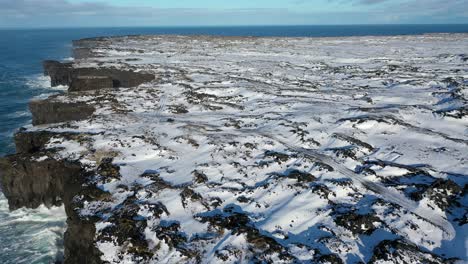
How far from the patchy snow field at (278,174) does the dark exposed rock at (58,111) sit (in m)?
1.46

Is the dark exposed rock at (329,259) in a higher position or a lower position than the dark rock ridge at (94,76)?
lower

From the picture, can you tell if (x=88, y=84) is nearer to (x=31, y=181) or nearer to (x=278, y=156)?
(x=31, y=181)

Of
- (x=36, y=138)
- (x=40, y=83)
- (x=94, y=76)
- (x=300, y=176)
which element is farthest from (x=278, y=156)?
(x=40, y=83)

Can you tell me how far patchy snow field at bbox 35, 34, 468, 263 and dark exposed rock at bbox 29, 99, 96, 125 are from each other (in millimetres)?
1455

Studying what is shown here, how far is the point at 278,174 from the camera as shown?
18.8 metres

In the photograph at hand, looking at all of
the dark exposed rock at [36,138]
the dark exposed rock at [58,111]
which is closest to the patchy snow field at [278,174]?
the dark exposed rock at [36,138]

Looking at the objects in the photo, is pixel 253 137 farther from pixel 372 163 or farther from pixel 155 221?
pixel 155 221

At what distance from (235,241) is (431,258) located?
6927 mm

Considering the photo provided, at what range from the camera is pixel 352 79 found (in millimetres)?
42719

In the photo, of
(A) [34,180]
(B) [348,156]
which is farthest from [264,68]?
(A) [34,180]

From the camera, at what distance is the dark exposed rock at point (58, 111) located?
30.3 metres

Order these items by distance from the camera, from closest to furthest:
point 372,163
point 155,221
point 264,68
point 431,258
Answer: point 431,258
point 155,221
point 372,163
point 264,68

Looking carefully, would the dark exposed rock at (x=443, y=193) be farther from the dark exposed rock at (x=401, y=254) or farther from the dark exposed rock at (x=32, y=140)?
the dark exposed rock at (x=32, y=140)

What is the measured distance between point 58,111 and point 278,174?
2121 cm
